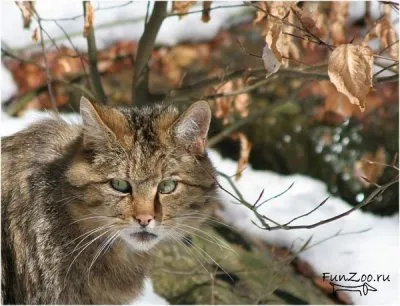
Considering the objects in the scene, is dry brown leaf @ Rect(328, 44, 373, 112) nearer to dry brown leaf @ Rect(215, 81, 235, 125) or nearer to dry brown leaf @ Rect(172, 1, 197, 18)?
dry brown leaf @ Rect(172, 1, 197, 18)

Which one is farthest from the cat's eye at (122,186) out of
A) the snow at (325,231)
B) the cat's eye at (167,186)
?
the snow at (325,231)

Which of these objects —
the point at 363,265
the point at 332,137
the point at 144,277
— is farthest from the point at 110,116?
the point at 332,137

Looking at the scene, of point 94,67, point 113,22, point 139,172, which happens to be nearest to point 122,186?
point 139,172

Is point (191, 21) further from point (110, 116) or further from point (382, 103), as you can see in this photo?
point (110, 116)

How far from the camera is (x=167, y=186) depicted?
323 centimetres

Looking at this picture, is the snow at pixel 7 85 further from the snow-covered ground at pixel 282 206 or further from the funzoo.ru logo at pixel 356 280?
the funzoo.ru logo at pixel 356 280

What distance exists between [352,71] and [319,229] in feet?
7.06

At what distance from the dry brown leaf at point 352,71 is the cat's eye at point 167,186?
843 mm

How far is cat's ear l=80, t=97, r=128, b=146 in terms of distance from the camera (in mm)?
3156

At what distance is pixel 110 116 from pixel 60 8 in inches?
110

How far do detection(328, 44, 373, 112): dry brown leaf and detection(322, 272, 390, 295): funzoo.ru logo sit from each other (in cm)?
165

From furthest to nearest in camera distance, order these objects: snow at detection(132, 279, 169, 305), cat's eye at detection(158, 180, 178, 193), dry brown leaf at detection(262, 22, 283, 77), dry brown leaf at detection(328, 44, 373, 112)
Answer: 1. snow at detection(132, 279, 169, 305)
2. cat's eye at detection(158, 180, 178, 193)
3. dry brown leaf at detection(262, 22, 283, 77)
4. dry brown leaf at detection(328, 44, 373, 112)

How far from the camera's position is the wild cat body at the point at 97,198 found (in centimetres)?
318

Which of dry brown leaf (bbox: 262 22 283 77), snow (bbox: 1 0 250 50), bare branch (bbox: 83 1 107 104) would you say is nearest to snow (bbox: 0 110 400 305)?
bare branch (bbox: 83 1 107 104)
